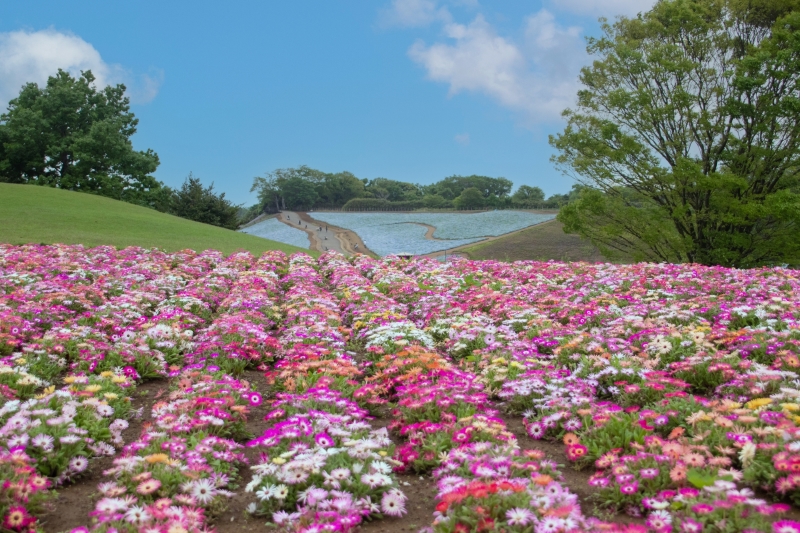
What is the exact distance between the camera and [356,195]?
91.3 meters

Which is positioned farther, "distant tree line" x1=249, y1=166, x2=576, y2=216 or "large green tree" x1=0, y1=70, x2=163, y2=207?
"distant tree line" x1=249, y1=166, x2=576, y2=216

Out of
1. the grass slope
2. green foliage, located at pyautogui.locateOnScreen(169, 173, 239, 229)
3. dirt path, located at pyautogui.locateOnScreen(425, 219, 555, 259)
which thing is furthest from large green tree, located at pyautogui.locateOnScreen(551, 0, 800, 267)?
green foliage, located at pyautogui.locateOnScreen(169, 173, 239, 229)

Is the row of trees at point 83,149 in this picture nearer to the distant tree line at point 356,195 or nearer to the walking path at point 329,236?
the walking path at point 329,236

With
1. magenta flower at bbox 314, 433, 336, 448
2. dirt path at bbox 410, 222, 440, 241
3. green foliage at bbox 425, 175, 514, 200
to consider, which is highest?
green foliage at bbox 425, 175, 514, 200

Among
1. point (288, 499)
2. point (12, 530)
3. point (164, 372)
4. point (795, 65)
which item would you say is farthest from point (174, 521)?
point (795, 65)

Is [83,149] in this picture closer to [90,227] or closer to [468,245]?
[90,227]

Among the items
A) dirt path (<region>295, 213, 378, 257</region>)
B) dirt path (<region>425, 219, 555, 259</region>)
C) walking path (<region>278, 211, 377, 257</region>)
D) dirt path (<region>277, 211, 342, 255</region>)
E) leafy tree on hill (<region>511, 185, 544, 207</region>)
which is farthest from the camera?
leafy tree on hill (<region>511, 185, 544, 207</region>)

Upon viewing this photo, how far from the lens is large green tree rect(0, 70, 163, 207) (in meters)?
43.3

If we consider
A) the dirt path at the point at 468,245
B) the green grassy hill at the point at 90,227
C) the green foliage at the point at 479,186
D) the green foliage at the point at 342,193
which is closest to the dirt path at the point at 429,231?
the dirt path at the point at 468,245

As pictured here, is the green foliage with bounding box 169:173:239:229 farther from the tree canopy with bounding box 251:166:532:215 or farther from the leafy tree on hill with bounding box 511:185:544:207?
the leafy tree on hill with bounding box 511:185:544:207

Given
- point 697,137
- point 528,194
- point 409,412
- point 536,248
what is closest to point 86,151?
point 536,248

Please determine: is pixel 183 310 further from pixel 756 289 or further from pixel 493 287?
pixel 756 289

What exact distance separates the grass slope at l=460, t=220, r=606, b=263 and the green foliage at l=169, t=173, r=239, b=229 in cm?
2354

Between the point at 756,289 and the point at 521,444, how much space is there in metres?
6.61
